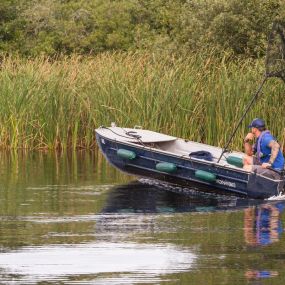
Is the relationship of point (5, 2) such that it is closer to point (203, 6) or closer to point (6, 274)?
point (203, 6)

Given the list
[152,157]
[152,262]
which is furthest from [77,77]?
[152,262]

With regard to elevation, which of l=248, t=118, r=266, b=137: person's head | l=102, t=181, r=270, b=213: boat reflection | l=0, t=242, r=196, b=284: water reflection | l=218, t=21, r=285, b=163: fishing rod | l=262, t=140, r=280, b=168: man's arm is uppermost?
l=218, t=21, r=285, b=163: fishing rod

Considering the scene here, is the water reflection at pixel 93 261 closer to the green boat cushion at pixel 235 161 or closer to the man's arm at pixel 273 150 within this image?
the man's arm at pixel 273 150

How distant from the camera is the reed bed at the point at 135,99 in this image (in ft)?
90.0

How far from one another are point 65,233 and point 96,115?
42.8ft

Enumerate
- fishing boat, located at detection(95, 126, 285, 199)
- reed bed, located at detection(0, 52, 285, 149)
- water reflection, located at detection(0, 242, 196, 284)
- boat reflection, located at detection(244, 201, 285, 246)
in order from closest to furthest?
1. water reflection, located at detection(0, 242, 196, 284)
2. boat reflection, located at detection(244, 201, 285, 246)
3. fishing boat, located at detection(95, 126, 285, 199)
4. reed bed, located at detection(0, 52, 285, 149)

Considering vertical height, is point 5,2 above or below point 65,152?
above

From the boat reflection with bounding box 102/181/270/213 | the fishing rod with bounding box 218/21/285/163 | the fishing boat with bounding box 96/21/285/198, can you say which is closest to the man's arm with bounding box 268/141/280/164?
the fishing boat with bounding box 96/21/285/198

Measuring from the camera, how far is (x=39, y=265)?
44.4 feet

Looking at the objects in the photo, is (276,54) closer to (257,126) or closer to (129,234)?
(257,126)

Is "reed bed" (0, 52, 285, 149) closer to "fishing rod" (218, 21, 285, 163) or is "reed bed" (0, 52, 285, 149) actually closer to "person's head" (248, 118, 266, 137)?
"fishing rod" (218, 21, 285, 163)

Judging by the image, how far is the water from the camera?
13.2 metres

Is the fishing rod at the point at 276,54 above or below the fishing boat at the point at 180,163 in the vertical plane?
above

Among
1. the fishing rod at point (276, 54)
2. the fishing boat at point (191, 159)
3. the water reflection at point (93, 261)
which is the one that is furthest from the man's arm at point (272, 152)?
the water reflection at point (93, 261)
